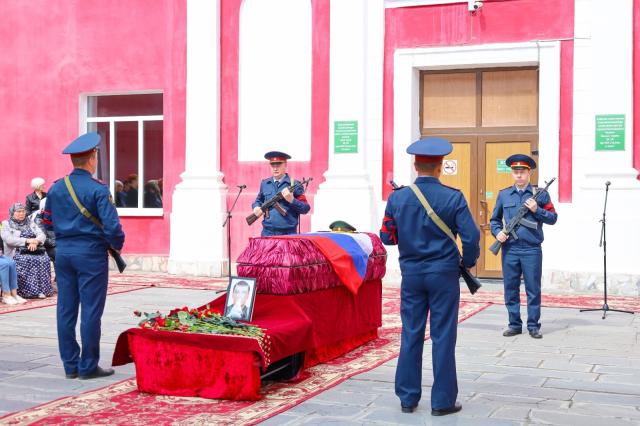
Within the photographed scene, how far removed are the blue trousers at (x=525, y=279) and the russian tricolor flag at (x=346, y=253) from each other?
1666mm

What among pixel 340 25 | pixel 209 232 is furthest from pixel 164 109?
pixel 340 25

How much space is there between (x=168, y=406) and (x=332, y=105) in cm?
913

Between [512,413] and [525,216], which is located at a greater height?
[525,216]

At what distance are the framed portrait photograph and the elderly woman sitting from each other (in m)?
6.19

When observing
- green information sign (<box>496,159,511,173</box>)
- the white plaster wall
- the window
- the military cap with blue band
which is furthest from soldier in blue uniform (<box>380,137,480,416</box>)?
the window

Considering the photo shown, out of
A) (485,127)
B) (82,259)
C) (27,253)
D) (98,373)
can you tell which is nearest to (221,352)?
(98,373)

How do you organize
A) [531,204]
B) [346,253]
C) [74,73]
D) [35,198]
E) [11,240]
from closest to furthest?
[346,253]
[531,204]
[11,240]
[35,198]
[74,73]

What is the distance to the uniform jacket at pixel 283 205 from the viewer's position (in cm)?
1124

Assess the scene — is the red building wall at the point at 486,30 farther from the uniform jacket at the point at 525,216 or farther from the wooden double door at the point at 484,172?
the uniform jacket at the point at 525,216

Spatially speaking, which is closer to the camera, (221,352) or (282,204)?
(221,352)

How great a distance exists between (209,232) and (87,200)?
830 centimetres

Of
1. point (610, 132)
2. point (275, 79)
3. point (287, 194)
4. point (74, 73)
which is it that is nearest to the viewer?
point (287, 194)

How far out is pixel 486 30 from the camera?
47.2ft

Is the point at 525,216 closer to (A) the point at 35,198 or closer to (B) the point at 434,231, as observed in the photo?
(B) the point at 434,231
